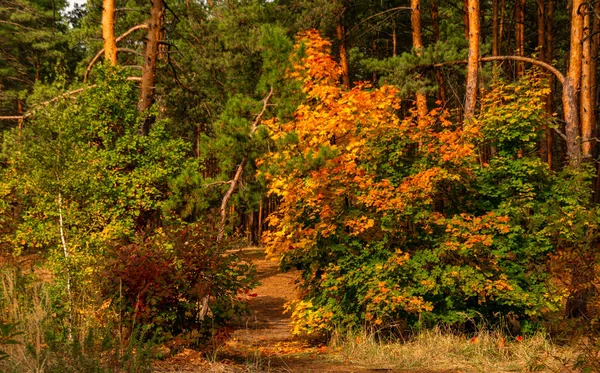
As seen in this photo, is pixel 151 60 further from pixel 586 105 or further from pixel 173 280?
pixel 586 105

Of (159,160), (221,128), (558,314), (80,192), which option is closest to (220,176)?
(221,128)

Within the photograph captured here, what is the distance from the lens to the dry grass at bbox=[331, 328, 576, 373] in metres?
6.87

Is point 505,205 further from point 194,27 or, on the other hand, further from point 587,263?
point 194,27

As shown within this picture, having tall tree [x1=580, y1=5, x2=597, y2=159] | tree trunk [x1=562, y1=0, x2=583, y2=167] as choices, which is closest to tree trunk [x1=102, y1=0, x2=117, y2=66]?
tree trunk [x1=562, y1=0, x2=583, y2=167]

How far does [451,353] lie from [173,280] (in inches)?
156

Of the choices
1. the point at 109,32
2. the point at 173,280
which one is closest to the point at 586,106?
the point at 173,280

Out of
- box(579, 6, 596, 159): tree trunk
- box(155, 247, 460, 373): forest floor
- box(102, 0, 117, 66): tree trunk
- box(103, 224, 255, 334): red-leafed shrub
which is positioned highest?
box(102, 0, 117, 66): tree trunk

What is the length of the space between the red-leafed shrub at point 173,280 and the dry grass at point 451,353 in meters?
2.16

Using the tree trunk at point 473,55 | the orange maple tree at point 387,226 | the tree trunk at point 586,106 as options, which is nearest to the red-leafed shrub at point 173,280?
the orange maple tree at point 387,226

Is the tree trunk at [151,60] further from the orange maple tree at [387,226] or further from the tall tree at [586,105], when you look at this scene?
the tall tree at [586,105]

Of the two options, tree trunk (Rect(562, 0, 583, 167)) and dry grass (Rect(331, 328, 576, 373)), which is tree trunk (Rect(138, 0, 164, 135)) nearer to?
dry grass (Rect(331, 328, 576, 373))

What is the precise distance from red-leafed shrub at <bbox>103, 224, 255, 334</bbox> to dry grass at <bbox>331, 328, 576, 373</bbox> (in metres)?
2.16

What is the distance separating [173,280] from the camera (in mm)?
6102

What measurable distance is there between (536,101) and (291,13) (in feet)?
37.5
